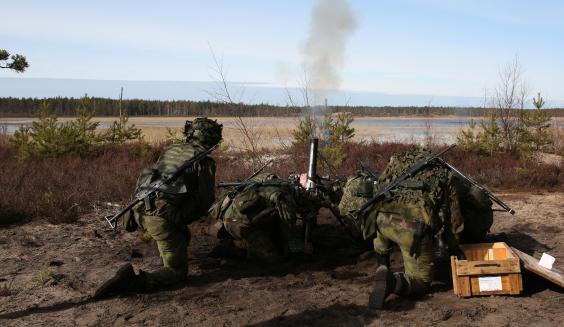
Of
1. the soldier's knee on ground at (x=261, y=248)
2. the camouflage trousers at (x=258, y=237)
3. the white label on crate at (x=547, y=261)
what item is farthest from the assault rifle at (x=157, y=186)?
the white label on crate at (x=547, y=261)

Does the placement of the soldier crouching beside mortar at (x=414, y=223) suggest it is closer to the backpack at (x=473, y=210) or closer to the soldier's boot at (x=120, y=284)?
the backpack at (x=473, y=210)

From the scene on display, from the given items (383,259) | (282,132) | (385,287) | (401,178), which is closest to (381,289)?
(385,287)

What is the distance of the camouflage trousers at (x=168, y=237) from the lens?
5.68 m

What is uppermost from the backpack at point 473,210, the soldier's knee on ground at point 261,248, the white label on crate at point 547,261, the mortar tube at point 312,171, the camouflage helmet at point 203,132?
the camouflage helmet at point 203,132

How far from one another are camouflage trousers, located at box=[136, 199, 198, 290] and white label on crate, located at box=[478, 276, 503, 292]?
3172 mm

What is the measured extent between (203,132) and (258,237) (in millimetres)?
1639

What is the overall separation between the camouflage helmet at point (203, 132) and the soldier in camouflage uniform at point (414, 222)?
203cm

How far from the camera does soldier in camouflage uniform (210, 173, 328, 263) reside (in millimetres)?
6766

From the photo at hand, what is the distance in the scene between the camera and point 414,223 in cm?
536

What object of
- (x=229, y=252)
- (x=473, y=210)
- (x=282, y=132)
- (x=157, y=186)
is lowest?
(x=229, y=252)

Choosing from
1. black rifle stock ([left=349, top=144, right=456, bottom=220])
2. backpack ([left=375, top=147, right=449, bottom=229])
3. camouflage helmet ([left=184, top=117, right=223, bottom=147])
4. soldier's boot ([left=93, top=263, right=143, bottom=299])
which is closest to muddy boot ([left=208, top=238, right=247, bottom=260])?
camouflage helmet ([left=184, top=117, right=223, bottom=147])

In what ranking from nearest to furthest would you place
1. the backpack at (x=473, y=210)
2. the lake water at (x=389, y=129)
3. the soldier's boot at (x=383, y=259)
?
A: the soldier's boot at (x=383, y=259) < the backpack at (x=473, y=210) < the lake water at (x=389, y=129)

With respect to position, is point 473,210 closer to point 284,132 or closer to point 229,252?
point 229,252

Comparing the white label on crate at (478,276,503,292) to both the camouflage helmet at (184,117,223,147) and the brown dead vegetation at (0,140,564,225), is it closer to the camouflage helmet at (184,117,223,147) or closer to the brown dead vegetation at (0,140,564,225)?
the camouflage helmet at (184,117,223,147)
